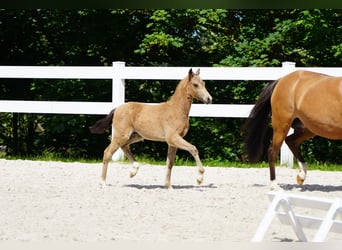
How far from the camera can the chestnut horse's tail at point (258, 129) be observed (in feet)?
18.7

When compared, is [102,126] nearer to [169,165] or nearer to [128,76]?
[169,165]

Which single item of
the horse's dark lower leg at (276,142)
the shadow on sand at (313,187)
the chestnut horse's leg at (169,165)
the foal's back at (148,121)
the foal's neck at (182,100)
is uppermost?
the foal's neck at (182,100)

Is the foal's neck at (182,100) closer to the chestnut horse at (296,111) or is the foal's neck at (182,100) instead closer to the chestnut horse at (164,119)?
the chestnut horse at (164,119)

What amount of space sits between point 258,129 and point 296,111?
16.2 inches

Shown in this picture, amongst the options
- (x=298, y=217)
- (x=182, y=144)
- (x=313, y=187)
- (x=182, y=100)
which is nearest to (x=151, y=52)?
(x=182, y=100)

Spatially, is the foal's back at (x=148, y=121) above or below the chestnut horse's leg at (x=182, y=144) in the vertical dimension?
above

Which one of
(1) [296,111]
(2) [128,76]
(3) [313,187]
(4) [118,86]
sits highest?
(1) [296,111]

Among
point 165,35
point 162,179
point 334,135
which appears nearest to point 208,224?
point 334,135

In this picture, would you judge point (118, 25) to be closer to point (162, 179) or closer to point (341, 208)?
point (162, 179)

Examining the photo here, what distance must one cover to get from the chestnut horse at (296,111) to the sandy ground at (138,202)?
15.7 inches

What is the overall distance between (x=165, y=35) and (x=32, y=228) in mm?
7221

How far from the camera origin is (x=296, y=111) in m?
5.46

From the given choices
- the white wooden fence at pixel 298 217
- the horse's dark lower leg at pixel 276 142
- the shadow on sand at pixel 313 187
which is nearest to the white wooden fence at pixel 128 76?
the shadow on sand at pixel 313 187

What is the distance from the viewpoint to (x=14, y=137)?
11.4 m
